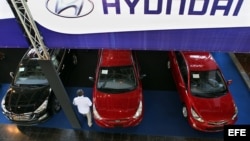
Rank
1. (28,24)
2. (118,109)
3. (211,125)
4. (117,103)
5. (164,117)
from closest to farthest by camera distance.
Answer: (28,24) < (211,125) < (118,109) < (117,103) < (164,117)

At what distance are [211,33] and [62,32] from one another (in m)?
3.43

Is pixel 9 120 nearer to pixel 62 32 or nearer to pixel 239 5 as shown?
pixel 62 32

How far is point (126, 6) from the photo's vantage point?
17.4 ft

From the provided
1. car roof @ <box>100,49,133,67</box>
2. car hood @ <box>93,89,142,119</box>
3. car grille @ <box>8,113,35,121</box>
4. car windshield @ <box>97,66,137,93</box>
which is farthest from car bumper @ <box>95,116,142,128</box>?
car grille @ <box>8,113,35,121</box>

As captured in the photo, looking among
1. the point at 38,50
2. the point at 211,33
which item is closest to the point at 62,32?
the point at 38,50

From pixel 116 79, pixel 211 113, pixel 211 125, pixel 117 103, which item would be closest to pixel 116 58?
pixel 116 79

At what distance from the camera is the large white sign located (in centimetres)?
514

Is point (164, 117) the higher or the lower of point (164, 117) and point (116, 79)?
the lower

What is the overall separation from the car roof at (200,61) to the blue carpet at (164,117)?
1.39 meters

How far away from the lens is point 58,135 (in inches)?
318


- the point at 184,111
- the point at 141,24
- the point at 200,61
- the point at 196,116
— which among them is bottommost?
the point at 184,111

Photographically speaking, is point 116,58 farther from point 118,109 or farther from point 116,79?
point 118,109

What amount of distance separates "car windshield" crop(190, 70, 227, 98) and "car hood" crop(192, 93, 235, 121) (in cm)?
17

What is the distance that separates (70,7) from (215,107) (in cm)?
514
